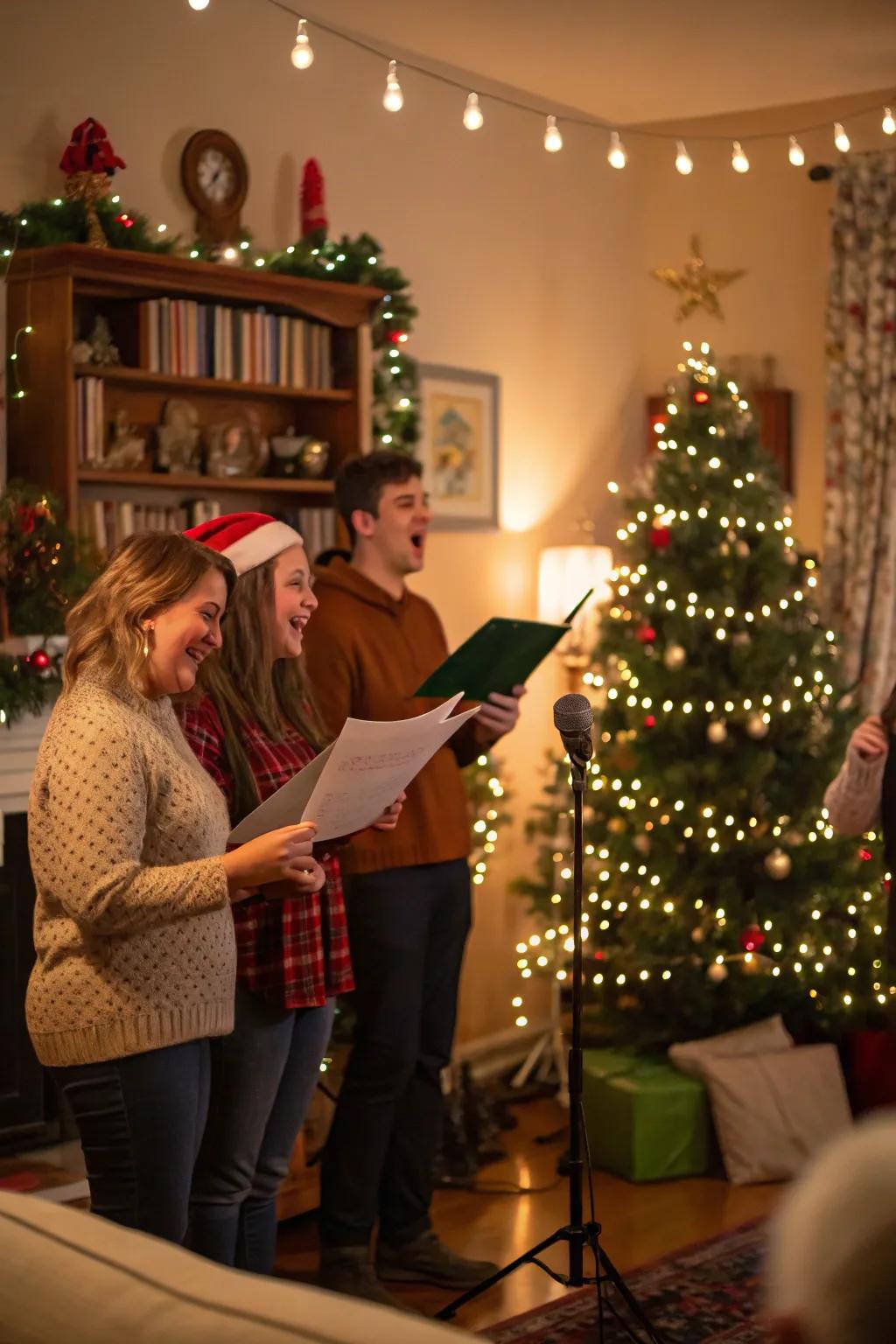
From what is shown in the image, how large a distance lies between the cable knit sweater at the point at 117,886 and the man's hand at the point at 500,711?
1016 millimetres

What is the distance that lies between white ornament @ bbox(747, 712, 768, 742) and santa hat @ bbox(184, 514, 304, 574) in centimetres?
185

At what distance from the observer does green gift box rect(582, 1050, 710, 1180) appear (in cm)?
402

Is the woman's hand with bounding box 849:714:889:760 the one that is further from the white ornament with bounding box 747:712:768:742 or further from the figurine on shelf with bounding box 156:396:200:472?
the figurine on shelf with bounding box 156:396:200:472

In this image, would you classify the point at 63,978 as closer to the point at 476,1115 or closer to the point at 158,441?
the point at 158,441

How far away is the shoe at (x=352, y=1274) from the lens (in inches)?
122

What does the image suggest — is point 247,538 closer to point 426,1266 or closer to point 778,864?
point 426,1266

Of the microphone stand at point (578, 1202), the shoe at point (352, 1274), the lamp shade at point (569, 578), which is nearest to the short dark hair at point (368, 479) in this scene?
the microphone stand at point (578, 1202)

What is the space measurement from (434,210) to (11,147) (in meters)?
1.51

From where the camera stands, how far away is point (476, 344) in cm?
497

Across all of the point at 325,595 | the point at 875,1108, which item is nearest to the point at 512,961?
the point at 875,1108

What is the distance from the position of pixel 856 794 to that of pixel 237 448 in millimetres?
1732

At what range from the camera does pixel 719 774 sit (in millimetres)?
4242

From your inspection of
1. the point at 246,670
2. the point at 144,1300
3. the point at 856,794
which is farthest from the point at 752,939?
the point at 144,1300

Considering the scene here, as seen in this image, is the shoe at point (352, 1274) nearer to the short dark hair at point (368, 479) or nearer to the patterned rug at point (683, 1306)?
the patterned rug at point (683, 1306)
